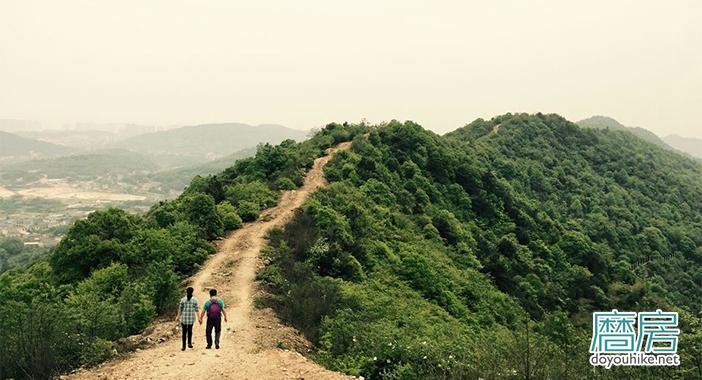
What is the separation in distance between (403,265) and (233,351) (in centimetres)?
1189

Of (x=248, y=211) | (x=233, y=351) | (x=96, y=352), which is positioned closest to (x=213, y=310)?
(x=233, y=351)

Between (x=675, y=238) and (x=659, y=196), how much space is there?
41.2 feet

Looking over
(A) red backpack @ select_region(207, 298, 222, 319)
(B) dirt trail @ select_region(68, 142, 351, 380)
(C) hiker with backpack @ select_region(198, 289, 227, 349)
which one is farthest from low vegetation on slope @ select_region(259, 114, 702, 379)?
(A) red backpack @ select_region(207, 298, 222, 319)

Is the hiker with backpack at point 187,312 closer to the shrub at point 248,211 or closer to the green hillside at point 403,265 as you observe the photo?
the green hillside at point 403,265

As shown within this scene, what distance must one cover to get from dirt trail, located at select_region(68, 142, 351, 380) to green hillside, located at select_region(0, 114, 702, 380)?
0.62 meters

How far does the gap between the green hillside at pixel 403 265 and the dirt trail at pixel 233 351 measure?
0.62 m

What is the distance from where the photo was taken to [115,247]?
1694cm

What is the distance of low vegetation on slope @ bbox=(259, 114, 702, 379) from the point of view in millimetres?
10859

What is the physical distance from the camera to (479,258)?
1121 inches

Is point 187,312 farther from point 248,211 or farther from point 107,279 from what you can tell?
point 248,211

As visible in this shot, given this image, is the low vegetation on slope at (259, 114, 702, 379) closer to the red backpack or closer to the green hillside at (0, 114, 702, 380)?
the green hillside at (0, 114, 702, 380)

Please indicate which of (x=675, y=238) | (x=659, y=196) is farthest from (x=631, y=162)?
(x=675, y=238)

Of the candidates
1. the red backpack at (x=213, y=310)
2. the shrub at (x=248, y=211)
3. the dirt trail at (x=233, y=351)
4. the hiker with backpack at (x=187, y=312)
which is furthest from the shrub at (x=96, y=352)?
the shrub at (x=248, y=211)

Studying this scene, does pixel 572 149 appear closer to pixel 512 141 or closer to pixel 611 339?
pixel 512 141
